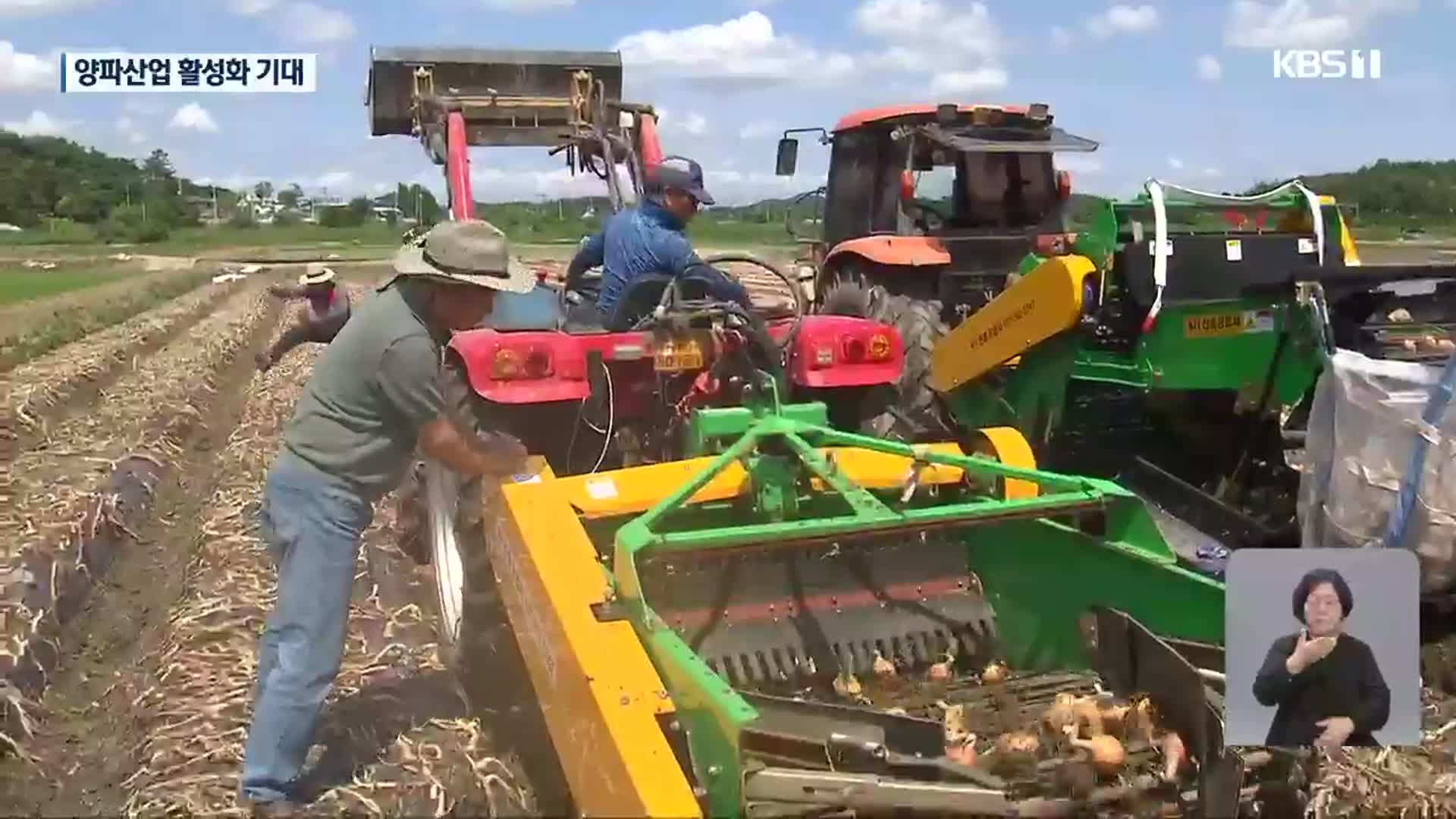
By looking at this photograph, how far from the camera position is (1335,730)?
2.31m

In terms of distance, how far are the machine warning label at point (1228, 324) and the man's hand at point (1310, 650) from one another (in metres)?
3.60

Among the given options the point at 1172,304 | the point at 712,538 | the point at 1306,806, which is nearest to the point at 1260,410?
the point at 1172,304

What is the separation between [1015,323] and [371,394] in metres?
3.56

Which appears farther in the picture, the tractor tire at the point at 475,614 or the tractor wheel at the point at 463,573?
the tractor wheel at the point at 463,573

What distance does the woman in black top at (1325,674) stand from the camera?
7.49ft

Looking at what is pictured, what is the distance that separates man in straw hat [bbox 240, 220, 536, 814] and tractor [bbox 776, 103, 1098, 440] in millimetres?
3887

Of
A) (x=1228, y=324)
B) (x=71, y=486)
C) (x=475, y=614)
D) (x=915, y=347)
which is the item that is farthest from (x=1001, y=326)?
(x=71, y=486)

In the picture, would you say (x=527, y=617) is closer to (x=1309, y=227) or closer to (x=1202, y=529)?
(x=1202, y=529)

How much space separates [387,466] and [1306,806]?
2.42m

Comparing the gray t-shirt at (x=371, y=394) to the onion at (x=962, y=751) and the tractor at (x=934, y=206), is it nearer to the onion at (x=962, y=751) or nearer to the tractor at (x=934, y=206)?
the onion at (x=962, y=751)

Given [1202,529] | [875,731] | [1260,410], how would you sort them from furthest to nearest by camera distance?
[1260,410] → [1202,529] → [875,731]

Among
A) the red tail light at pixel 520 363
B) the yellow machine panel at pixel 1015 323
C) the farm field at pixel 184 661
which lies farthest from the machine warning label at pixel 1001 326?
the red tail light at pixel 520 363

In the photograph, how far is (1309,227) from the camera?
→ 20.4 feet

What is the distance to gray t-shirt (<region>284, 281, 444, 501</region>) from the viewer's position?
3.26m
